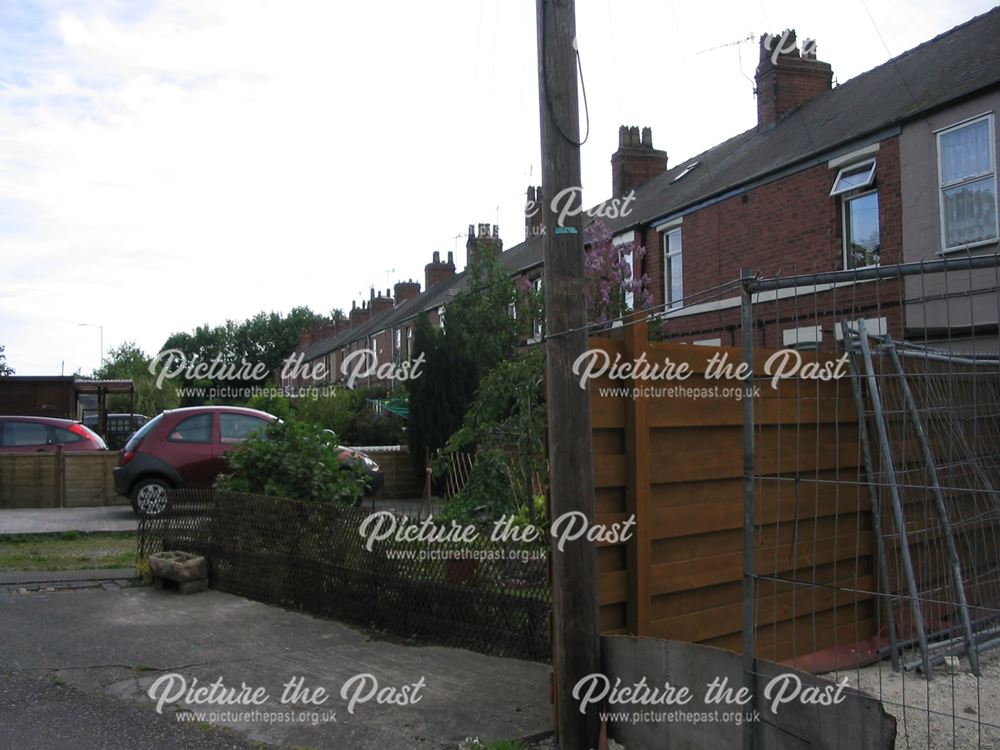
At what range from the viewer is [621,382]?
16.1 feet

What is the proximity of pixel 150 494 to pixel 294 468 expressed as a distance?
5.25 metres

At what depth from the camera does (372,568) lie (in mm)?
7078

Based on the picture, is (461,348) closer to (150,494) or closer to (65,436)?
(65,436)

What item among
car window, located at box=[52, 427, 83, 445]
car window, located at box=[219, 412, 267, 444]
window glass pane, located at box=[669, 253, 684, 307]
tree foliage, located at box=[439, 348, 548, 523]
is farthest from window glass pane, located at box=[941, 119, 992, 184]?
car window, located at box=[52, 427, 83, 445]

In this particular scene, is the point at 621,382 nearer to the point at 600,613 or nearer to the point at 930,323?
the point at 600,613

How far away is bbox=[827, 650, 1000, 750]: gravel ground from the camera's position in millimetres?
4586

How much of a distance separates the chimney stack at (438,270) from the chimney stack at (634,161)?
18.0 meters

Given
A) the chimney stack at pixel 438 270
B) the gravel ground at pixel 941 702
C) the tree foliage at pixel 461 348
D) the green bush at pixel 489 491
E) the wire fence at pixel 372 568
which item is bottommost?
the gravel ground at pixel 941 702

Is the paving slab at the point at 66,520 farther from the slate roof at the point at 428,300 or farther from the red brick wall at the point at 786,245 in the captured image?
the slate roof at the point at 428,300

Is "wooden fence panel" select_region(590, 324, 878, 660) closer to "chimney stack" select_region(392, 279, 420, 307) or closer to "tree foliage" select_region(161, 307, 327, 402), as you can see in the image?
"chimney stack" select_region(392, 279, 420, 307)

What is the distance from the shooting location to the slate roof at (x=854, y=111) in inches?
492

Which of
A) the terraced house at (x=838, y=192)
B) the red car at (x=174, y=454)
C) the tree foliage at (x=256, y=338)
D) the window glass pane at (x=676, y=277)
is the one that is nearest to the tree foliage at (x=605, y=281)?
the terraced house at (x=838, y=192)

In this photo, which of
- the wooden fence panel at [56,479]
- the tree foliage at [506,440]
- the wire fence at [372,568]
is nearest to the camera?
the wire fence at [372,568]

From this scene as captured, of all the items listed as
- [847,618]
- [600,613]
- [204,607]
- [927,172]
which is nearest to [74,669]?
[204,607]
